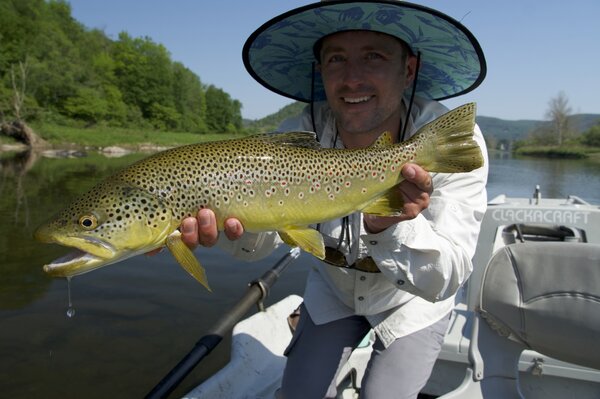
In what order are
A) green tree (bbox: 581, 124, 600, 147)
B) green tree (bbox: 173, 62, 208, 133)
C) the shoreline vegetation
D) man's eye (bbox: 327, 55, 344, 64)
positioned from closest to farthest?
man's eye (bbox: 327, 55, 344, 64) < the shoreline vegetation < green tree (bbox: 581, 124, 600, 147) < green tree (bbox: 173, 62, 208, 133)

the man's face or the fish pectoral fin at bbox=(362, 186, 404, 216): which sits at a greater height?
the man's face

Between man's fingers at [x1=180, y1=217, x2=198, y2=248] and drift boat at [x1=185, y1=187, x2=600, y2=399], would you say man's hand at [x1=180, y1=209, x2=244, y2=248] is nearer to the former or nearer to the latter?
man's fingers at [x1=180, y1=217, x2=198, y2=248]

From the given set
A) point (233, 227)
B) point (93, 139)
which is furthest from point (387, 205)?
point (93, 139)

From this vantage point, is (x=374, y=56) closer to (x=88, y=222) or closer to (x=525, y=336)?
(x=88, y=222)

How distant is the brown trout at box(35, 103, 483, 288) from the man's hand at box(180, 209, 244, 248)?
1.9 inches

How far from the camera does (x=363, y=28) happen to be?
2.93 meters

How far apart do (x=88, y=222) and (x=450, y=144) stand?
1.96 metres

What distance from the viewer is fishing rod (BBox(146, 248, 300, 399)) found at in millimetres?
3189

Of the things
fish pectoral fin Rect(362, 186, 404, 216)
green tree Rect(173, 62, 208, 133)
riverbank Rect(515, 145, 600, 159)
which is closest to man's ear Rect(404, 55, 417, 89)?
fish pectoral fin Rect(362, 186, 404, 216)

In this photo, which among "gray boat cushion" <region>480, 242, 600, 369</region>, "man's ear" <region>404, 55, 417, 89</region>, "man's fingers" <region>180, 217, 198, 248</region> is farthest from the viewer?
"man's ear" <region>404, 55, 417, 89</region>

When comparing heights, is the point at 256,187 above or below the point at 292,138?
below

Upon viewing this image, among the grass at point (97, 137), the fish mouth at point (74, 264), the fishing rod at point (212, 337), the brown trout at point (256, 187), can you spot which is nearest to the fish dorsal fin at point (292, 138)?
the brown trout at point (256, 187)

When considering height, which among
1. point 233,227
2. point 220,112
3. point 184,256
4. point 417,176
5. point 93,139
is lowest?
point 184,256

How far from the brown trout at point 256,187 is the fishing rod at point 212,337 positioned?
1280 millimetres
